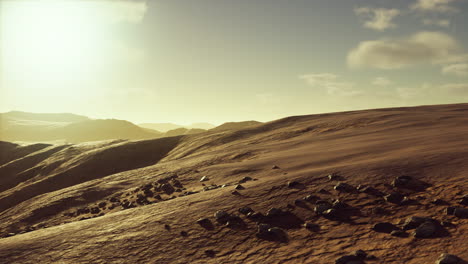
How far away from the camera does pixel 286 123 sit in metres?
34.5

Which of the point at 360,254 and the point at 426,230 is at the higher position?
the point at 426,230

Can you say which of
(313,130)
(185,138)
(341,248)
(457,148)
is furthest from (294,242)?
(185,138)

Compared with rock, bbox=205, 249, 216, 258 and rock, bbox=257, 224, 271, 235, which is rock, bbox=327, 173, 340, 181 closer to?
rock, bbox=257, 224, 271, 235

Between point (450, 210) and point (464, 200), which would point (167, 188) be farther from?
point (464, 200)

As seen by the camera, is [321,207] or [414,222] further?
[321,207]

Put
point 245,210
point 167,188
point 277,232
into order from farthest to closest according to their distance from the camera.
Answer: point 167,188, point 245,210, point 277,232

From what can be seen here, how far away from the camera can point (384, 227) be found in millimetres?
6410

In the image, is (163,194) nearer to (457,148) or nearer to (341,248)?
(341,248)

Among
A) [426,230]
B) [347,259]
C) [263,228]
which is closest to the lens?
[347,259]

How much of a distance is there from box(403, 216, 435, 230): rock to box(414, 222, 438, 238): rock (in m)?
0.19

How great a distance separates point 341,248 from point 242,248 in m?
2.04

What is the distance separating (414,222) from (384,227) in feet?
1.83

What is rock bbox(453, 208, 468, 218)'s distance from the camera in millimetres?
6271

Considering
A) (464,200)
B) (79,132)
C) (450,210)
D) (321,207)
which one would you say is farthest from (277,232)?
(79,132)
